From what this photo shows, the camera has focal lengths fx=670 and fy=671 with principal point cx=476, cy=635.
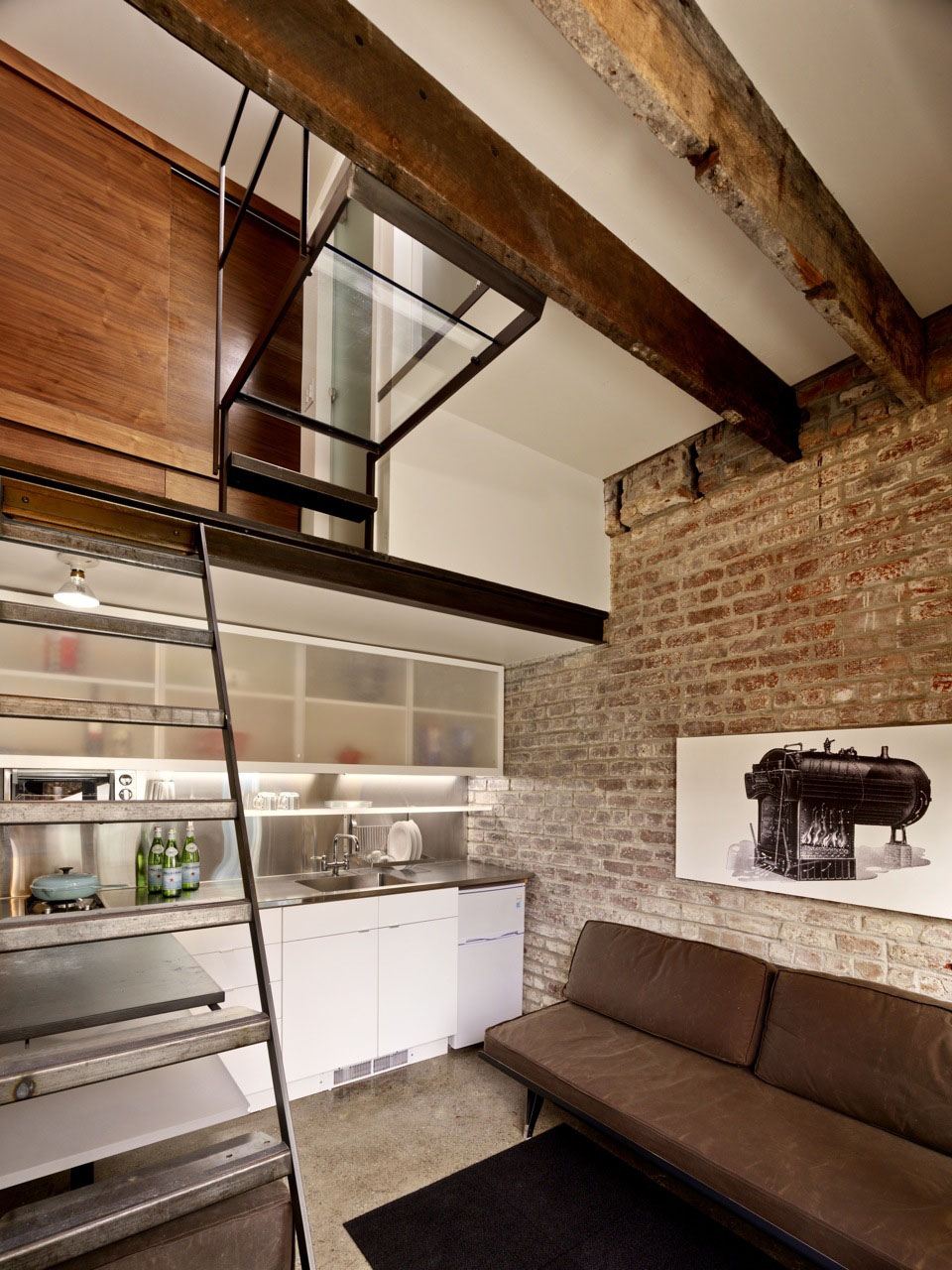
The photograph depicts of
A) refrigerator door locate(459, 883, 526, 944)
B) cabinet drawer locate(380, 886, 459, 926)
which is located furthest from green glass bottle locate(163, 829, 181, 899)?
refrigerator door locate(459, 883, 526, 944)

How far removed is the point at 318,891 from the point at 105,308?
2863 millimetres

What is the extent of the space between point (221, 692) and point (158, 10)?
138cm

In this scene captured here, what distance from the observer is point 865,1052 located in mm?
2232

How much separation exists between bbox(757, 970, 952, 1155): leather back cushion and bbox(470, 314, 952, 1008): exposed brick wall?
0.21 meters

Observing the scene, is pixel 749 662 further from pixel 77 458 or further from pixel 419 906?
pixel 77 458

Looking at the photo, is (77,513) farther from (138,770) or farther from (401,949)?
(401,949)

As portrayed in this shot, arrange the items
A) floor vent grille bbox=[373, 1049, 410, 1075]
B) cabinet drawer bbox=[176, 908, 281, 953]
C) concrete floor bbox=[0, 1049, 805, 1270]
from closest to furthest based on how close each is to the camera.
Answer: concrete floor bbox=[0, 1049, 805, 1270], cabinet drawer bbox=[176, 908, 281, 953], floor vent grille bbox=[373, 1049, 410, 1075]

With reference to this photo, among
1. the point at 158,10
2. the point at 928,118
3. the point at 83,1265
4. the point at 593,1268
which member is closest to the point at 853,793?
the point at 593,1268

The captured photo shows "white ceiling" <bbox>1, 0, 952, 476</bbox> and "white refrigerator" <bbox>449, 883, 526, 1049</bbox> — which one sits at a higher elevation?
"white ceiling" <bbox>1, 0, 952, 476</bbox>

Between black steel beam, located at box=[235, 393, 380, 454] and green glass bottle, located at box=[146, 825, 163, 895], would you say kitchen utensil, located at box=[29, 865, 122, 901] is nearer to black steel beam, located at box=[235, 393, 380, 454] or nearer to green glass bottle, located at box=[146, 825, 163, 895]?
green glass bottle, located at box=[146, 825, 163, 895]

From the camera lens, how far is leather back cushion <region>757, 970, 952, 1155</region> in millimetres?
2070

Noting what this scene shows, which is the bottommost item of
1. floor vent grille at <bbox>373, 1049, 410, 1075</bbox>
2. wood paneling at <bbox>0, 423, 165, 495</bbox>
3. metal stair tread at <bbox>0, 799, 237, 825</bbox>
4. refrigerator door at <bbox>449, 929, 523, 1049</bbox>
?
floor vent grille at <bbox>373, 1049, 410, 1075</bbox>

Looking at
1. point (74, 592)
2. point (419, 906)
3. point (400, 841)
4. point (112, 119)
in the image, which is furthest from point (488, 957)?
point (112, 119)

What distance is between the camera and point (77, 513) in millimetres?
2385
